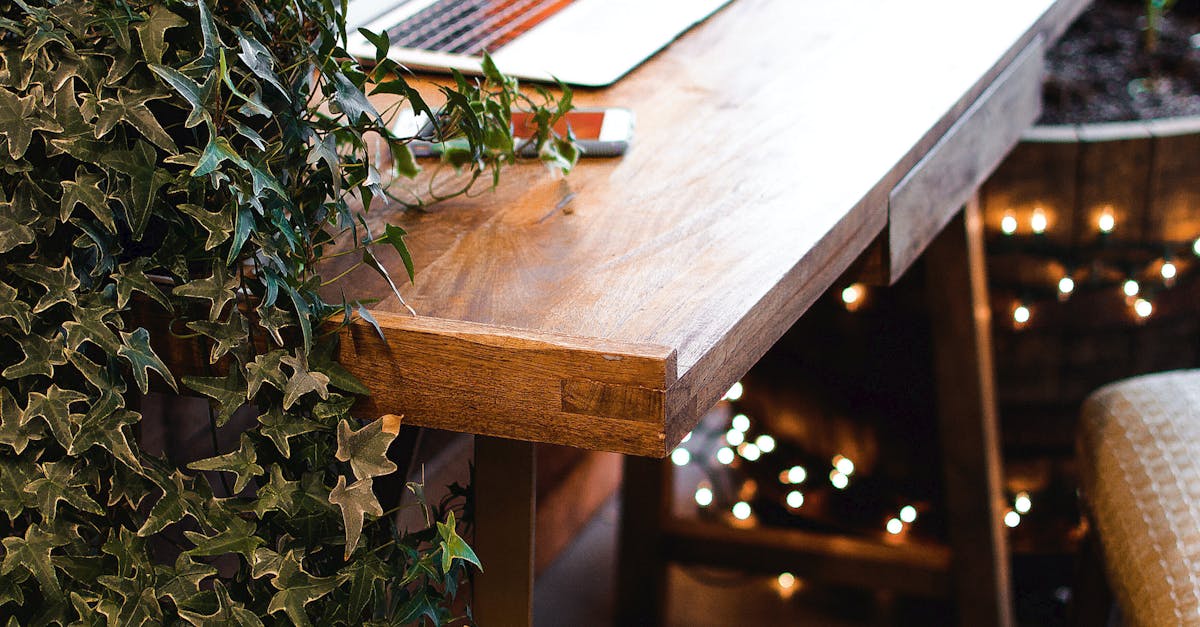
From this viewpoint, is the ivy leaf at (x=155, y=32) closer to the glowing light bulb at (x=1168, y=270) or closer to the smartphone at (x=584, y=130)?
the smartphone at (x=584, y=130)

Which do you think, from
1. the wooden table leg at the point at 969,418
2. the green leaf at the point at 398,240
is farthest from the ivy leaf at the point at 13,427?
the wooden table leg at the point at 969,418

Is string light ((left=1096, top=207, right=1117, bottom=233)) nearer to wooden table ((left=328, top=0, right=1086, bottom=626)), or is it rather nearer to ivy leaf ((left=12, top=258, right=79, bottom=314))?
wooden table ((left=328, top=0, right=1086, bottom=626))

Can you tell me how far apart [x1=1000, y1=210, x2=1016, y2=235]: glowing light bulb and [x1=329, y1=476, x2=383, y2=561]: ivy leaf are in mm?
994

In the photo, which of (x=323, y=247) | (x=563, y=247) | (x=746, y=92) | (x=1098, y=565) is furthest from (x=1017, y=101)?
(x=323, y=247)

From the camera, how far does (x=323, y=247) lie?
83cm

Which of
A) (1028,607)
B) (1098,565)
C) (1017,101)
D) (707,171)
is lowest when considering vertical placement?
(1028,607)

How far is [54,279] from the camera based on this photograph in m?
0.70

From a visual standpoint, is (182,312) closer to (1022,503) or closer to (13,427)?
(13,427)

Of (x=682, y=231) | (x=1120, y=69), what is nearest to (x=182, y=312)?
(x=682, y=231)

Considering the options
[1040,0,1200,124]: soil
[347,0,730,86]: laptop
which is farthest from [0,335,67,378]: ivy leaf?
[1040,0,1200,124]: soil

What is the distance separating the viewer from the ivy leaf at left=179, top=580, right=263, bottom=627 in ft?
2.39

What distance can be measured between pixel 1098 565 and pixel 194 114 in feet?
3.24

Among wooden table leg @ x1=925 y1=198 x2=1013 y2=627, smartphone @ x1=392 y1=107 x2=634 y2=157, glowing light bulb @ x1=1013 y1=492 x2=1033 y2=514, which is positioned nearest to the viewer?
smartphone @ x1=392 y1=107 x2=634 y2=157

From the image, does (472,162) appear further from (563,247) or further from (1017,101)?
(1017,101)
